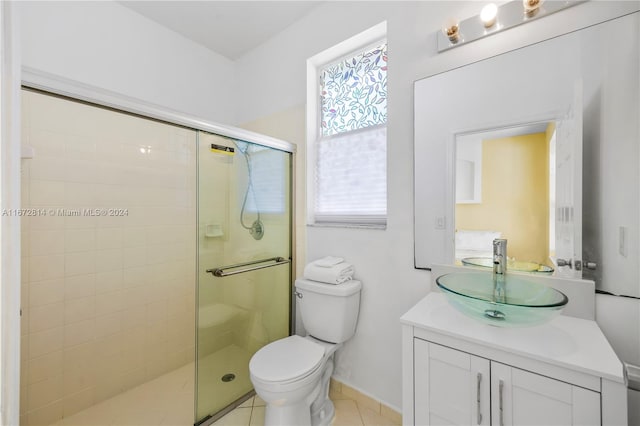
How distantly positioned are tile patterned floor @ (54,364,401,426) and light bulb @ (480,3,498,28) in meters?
2.09

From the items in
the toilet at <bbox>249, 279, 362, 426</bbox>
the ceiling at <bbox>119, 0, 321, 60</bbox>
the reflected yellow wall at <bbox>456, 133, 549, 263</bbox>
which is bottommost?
the toilet at <bbox>249, 279, 362, 426</bbox>

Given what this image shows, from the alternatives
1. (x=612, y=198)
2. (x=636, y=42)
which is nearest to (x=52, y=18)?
(x=636, y=42)

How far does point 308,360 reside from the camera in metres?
1.39

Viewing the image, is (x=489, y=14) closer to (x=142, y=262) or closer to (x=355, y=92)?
(x=355, y=92)

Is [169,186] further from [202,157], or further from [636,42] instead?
[636,42]

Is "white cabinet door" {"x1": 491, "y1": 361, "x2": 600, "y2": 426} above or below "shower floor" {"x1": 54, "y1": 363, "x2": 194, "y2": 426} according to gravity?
above

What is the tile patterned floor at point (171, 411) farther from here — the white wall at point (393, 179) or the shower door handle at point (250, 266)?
the shower door handle at point (250, 266)

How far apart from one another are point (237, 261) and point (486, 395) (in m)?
1.39

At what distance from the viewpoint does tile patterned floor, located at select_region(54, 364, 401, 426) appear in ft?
5.02

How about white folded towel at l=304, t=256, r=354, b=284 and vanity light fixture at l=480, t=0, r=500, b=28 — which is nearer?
vanity light fixture at l=480, t=0, r=500, b=28

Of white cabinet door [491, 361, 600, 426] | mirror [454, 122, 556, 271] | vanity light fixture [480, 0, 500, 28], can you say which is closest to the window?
mirror [454, 122, 556, 271]

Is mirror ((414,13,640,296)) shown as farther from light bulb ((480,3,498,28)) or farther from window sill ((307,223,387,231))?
window sill ((307,223,387,231))

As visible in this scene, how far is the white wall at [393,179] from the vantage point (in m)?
1.30

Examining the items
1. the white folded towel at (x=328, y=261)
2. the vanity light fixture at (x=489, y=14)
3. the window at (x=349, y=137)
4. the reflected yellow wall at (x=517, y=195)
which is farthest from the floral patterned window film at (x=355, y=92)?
the white folded towel at (x=328, y=261)
